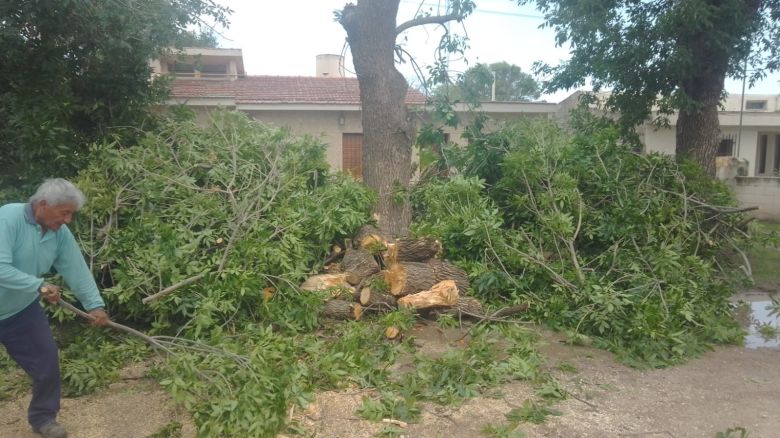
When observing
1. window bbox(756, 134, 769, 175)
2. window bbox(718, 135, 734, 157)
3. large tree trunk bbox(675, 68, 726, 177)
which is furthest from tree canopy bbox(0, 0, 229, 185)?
window bbox(756, 134, 769, 175)

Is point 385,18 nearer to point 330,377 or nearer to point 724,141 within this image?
point 330,377

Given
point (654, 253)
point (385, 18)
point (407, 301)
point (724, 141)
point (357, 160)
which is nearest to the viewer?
point (407, 301)

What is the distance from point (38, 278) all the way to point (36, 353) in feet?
1.56

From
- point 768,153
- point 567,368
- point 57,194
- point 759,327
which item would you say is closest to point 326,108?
point 759,327

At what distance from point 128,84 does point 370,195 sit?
2954 mm

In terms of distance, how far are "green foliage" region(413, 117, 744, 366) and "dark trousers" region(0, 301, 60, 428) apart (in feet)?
12.7

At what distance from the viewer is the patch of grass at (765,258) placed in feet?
22.7

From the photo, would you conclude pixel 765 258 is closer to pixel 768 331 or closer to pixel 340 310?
pixel 768 331

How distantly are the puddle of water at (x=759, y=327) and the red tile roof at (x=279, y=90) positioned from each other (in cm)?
963

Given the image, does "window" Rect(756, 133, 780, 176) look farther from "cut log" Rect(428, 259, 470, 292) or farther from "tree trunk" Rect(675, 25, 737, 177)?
"cut log" Rect(428, 259, 470, 292)

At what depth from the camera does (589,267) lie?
6391 millimetres

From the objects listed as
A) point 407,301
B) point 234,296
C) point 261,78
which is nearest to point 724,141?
point 261,78

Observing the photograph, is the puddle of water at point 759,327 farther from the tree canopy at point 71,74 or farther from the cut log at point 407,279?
the tree canopy at point 71,74

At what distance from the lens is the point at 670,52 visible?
27.2 ft
